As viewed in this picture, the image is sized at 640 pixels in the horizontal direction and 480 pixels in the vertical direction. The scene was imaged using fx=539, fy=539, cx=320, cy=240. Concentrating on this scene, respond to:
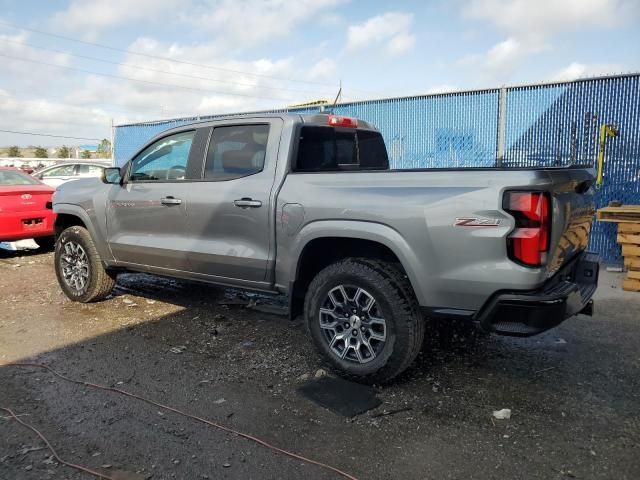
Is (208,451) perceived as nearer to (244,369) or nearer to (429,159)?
(244,369)

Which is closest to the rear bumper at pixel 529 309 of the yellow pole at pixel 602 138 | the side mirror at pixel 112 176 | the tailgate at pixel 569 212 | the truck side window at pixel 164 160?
the tailgate at pixel 569 212

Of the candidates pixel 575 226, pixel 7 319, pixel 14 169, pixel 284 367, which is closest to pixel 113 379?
pixel 284 367

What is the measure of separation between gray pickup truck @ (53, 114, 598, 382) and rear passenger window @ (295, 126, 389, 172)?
0.05ft

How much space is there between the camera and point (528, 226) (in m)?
3.01

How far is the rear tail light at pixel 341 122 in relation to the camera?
4.50m

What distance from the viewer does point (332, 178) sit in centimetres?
375

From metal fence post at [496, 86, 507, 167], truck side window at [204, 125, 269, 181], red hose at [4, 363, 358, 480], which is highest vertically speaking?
metal fence post at [496, 86, 507, 167]

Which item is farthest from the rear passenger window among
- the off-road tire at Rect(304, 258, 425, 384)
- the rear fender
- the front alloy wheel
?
the front alloy wheel

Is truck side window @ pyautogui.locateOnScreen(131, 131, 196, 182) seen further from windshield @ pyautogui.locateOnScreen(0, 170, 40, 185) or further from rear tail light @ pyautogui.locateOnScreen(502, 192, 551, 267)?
windshield @ pyautogui.locateOnScreen(0, 170, 40, 185)

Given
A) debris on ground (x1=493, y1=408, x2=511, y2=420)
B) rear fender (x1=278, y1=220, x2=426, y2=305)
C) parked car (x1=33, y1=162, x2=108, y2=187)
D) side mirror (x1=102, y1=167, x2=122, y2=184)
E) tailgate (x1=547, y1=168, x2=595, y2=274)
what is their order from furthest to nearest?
parked car (x1=33, y1=162, x2=108, y2=187)
side mirror (x1=102, y1=167, x2=122, y2=184)
rear fender (x1=278, y1=220, x2=426, y2=305)
debris on ground (x1=493, y1=408, x2=511, y2=420)
tailgate (x1=547, y1=168, x2=595, y2=274)

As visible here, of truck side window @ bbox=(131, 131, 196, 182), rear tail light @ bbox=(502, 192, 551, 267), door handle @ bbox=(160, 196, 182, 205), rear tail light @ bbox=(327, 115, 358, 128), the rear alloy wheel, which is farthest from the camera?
truck side window @ bbox=(131, 131, 196, 182)

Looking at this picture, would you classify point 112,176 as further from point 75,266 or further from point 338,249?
point 338,249

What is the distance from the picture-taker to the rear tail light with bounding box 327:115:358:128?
177 inches

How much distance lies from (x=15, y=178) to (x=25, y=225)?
1.20 metres
